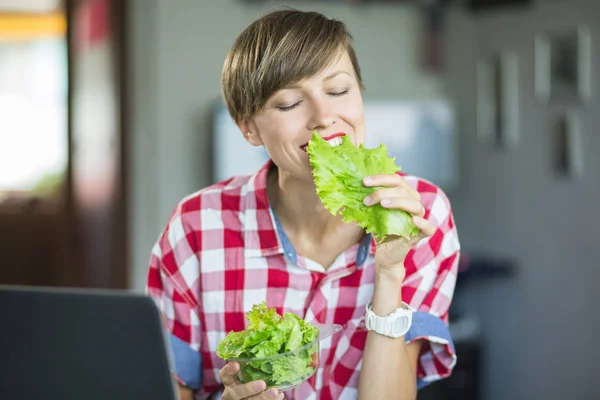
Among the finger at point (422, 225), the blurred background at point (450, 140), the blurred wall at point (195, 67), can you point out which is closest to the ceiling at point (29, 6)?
the blurred background at point (450, 140)

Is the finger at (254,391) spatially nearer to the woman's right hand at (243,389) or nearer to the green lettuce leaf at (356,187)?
the woman's right hand at (243,389)

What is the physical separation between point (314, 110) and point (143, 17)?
3.68 metres

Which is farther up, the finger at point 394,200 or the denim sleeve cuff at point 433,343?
the finger at point 394,200

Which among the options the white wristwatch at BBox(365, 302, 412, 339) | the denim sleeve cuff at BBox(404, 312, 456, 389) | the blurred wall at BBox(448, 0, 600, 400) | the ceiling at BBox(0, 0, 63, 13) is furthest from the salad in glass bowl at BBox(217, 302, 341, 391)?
the ceiling at BBox(0, 0, 63, 13)

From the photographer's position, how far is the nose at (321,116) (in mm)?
1536

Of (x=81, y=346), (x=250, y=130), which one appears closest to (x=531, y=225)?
(x=250, y=130)

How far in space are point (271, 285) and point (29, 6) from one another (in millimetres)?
5678

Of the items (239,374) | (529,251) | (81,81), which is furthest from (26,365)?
(81,81)

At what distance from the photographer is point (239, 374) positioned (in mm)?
1337

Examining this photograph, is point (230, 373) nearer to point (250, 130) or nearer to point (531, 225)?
point (250, 130)

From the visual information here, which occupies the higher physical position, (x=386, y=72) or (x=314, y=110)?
(x=386, y=72)

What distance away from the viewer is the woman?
1.57 metres

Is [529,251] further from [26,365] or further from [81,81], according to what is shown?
[26,365]

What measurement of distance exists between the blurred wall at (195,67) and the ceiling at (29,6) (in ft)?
5.57
